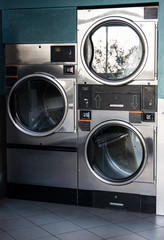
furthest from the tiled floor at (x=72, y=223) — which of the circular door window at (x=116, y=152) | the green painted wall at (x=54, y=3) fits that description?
the green painted wall at (x=54, y=3)

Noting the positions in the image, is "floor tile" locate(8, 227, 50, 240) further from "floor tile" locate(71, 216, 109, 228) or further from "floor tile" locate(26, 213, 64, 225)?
"floor tile" locate(71, 216, 109, 228)

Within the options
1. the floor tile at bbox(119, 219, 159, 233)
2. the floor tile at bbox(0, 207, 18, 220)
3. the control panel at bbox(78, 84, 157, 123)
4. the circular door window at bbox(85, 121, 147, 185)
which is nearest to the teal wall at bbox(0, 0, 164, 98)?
the control panel at bbox(78, 84, 157, 123)

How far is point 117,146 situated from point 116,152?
0.20ft

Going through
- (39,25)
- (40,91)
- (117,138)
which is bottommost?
(117,138)

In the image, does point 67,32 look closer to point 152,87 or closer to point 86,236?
point 152,87

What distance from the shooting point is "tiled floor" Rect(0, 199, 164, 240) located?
3295 mm

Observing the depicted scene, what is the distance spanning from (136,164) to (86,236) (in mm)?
941

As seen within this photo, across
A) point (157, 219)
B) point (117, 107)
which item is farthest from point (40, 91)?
point (157, 219)

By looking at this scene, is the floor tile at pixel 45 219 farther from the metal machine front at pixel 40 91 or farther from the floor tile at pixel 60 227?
the metal machine front at pixel 40 91

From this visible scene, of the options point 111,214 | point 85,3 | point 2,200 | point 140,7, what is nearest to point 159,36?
point 140,7

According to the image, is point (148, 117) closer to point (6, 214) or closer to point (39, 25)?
point (39, 25)

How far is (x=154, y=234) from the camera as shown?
333 cm

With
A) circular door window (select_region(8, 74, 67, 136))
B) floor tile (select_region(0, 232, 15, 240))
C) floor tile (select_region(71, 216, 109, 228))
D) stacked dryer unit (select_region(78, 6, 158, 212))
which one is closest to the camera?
floor tile (select_region(0, 232, 15, 240))

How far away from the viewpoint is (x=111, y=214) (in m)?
3.83
